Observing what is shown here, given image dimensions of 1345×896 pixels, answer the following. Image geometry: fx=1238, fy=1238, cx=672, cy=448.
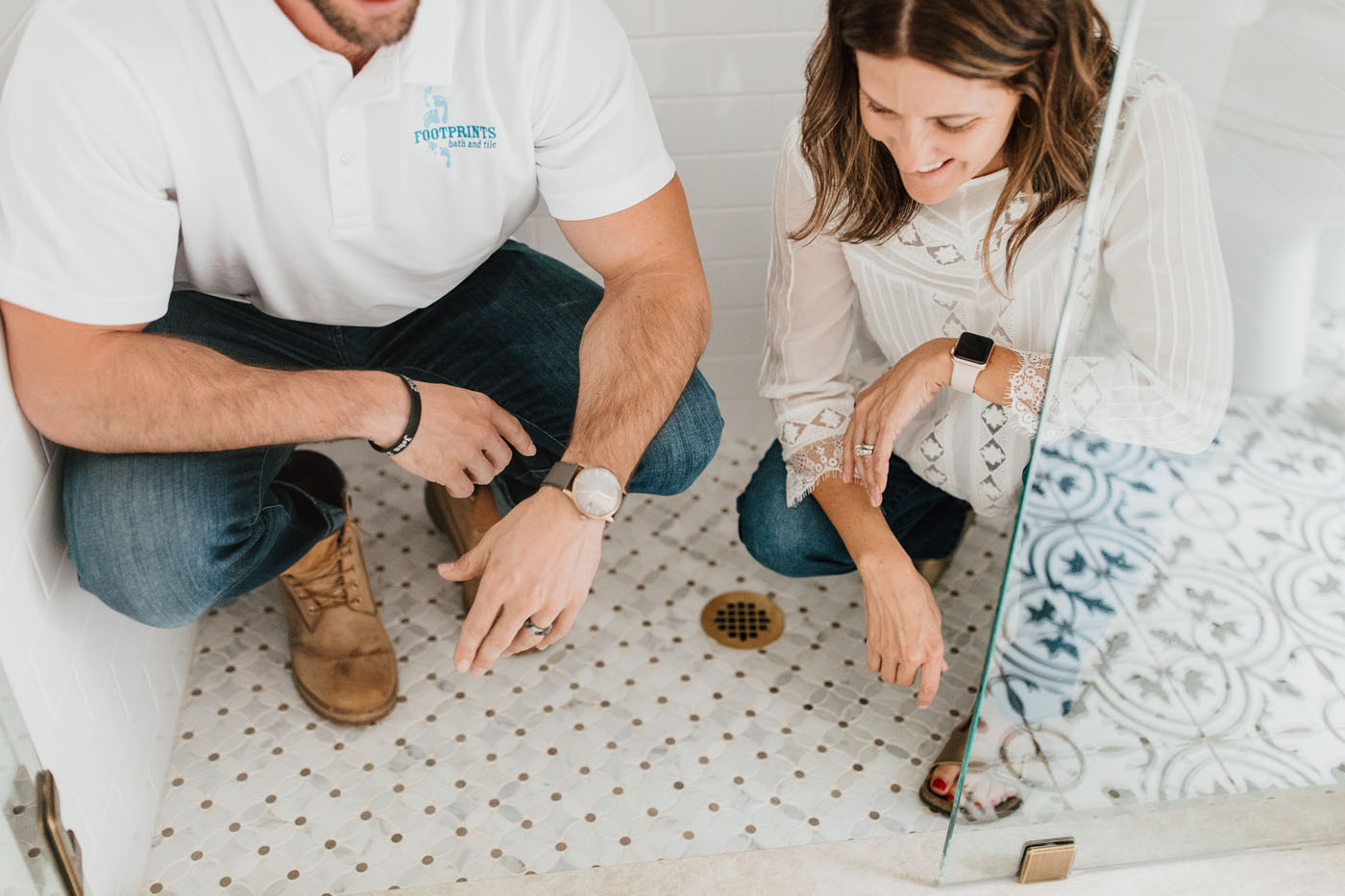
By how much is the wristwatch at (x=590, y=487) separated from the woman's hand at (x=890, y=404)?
0.96 ft

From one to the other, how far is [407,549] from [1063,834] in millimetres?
930

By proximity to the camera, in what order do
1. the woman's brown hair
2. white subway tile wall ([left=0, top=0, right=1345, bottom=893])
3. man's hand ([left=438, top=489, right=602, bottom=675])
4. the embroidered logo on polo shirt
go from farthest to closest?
the embroidered logo on polo shirt → man's hand ([left=438, top=489, right=602, bottom=675]) → the woman's brown hair → white subway tile wall ([left=0, top=0, right=1345, bottom=893])

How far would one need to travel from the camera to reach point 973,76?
103 cm

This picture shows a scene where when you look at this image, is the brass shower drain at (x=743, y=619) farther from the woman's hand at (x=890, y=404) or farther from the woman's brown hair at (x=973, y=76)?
the woman's brown hair at (x=973, y=76)

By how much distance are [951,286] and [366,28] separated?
0.63 meters

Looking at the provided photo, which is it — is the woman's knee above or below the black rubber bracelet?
below

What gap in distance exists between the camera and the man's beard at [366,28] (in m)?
1.14

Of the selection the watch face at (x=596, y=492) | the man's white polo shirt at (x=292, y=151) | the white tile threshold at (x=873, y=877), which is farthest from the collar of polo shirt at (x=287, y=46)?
the white tile threshold at (x=873, y=877)

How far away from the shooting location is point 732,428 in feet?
6.34

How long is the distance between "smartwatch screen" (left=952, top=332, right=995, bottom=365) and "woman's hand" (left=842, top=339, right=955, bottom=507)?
0.02 m

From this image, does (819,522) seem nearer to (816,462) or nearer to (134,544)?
(816,462)

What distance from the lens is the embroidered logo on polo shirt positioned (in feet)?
4.10

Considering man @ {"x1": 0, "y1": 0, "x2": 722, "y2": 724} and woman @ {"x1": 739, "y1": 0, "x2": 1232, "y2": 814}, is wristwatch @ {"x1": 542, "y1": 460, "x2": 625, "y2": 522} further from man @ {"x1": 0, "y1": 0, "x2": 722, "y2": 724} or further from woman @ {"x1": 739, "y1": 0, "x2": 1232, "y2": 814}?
woman @ {"x1": 739, "y1": 0, "x2": 1232, "y2": 814}

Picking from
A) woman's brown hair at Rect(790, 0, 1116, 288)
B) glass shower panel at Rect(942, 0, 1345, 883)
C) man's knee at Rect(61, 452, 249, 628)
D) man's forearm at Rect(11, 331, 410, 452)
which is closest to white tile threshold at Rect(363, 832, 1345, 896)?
glass shower panel at Rect(942, 0, 1345, 883)
